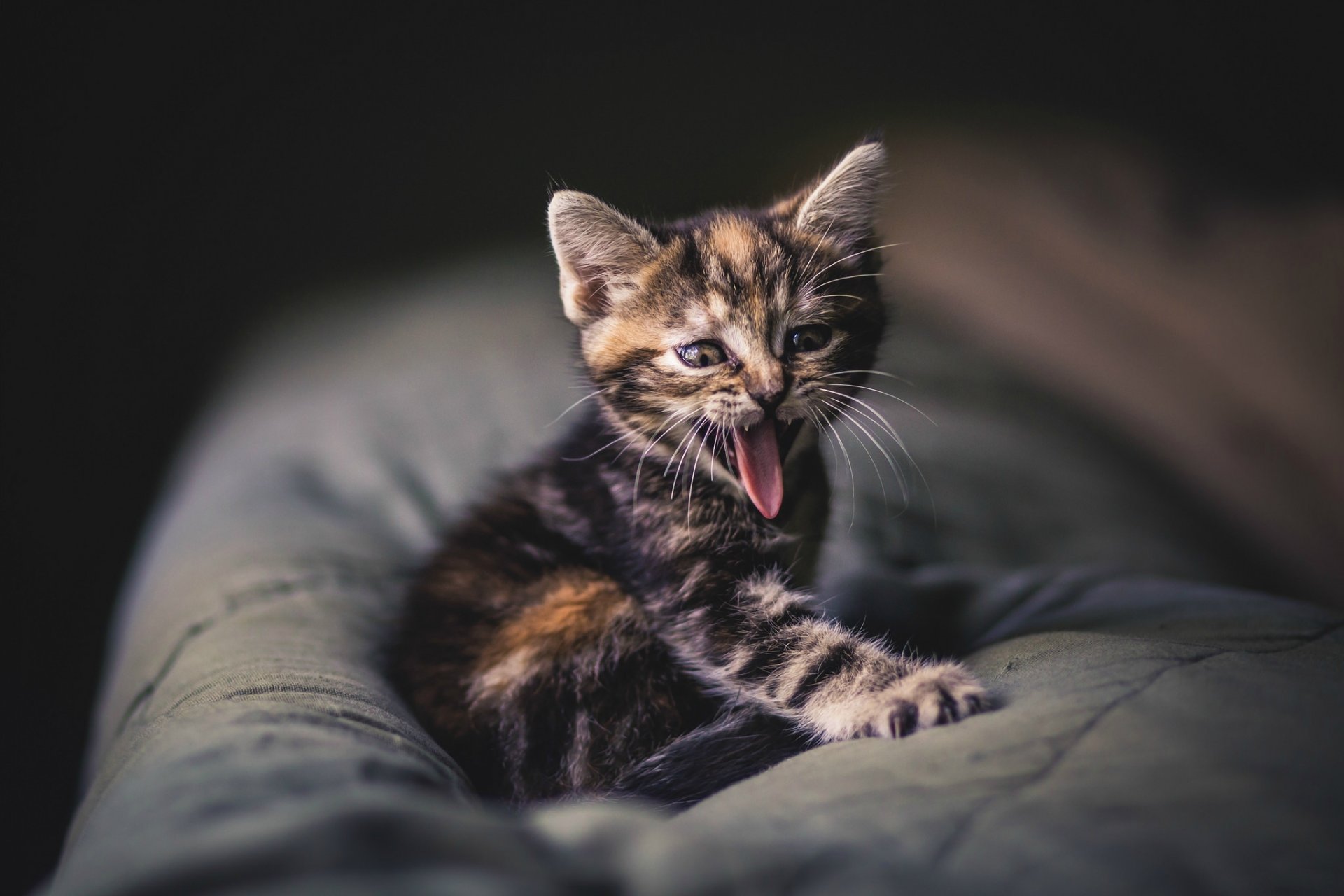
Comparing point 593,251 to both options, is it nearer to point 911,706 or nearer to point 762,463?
point 762,463

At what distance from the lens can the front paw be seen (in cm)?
79

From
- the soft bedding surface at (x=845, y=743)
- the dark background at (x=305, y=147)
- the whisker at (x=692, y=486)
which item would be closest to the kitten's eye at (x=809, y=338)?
the whisker at (x=692, y=486)

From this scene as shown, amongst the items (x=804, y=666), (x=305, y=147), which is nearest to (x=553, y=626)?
(x=804, y=666)

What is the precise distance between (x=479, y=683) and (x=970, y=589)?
0.70 metres

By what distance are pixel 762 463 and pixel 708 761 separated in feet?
1.16

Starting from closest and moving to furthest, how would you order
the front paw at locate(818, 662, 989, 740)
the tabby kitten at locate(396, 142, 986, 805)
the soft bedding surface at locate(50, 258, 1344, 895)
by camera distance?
the soft bedding surface at locate(50, 258, 1344, 895)
the front paw at locate(818, 662, 989, 740)
the tabby kitten at locate(396, 142, 986, 805)

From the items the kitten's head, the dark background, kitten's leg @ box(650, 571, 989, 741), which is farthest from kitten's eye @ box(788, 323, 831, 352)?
the dark background

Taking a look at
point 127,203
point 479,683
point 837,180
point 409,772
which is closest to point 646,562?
point 479,683

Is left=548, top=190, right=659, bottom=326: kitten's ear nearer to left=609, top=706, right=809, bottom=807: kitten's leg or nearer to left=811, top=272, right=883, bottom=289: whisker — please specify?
left=811, top=272, right=883, bottom=289: whisker

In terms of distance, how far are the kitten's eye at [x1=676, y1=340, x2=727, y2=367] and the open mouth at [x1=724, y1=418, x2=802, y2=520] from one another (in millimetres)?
87

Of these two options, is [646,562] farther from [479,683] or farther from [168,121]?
[168,121]

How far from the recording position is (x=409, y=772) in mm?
673

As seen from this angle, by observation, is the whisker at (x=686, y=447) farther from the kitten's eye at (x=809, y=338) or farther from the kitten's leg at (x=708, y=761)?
the kitten's leg at (x=708, y=761)

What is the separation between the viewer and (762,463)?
1.04m
